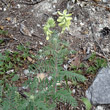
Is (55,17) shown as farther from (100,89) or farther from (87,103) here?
(87,103)

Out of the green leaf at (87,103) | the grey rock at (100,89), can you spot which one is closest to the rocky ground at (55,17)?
the grey rock at (100,89)

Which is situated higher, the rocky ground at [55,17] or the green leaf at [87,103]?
the rocky ground at [55,17]

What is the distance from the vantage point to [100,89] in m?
2.94

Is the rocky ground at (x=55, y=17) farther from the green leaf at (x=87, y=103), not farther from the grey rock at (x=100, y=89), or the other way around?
the green leaf at (x=87, y=103)

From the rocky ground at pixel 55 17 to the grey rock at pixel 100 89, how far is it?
357 millimetres

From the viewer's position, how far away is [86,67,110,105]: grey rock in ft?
9.36

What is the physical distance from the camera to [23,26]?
356 cm

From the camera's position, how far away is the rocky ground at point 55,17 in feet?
11.1

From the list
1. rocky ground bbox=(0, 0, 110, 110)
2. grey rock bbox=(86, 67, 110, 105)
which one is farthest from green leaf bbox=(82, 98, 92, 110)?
rocky ground bbox=(0, 0, 110, 110)

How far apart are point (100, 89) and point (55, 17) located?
159 cm

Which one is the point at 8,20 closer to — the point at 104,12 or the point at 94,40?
the point at 94,40

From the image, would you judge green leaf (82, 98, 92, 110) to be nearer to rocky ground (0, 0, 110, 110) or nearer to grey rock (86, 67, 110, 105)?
grey rock (86, 67, 110, 105)

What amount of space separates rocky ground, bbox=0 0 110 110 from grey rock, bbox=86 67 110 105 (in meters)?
0.36

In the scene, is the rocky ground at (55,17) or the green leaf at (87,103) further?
the rocky ground at (55,17)
